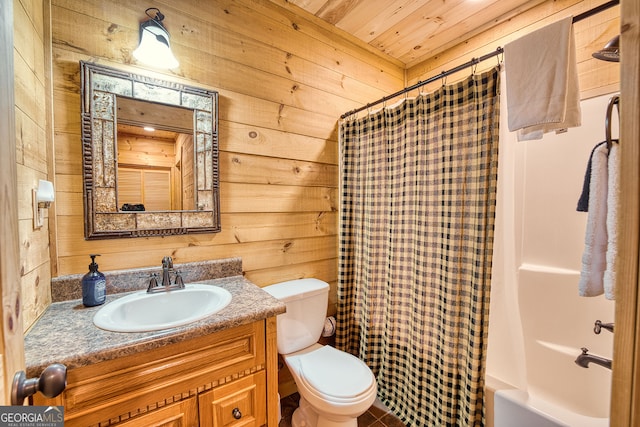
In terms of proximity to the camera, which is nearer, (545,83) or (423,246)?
(545,83)

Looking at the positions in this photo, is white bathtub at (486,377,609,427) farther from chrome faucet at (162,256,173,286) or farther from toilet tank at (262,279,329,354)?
chrome faucet at (162,256,173,286)

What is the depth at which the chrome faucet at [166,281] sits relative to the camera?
1.21 metres

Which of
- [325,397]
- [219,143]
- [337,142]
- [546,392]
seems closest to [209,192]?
[219,143]

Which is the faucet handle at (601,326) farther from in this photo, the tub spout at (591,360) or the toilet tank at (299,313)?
the toilet tank at (299,313)

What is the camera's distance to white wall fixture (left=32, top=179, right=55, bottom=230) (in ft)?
3.09

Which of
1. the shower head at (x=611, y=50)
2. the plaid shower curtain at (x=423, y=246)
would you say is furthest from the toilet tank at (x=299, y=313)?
the shower head at (x=611, y=50)

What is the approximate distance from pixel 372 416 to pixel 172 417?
1205 mm

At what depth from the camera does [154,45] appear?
1.21 meters

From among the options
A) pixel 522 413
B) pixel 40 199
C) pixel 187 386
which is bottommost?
pixel 522 413

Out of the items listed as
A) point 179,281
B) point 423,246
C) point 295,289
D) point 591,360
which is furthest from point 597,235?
point 179,281

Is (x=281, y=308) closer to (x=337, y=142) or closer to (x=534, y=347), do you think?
(x=337, y=142)

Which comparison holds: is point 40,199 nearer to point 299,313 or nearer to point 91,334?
→ point 91,334

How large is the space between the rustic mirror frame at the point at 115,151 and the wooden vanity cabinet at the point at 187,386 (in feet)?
2.11

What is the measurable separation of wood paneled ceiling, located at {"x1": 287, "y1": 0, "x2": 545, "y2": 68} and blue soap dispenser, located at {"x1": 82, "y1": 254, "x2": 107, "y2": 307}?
187cm
